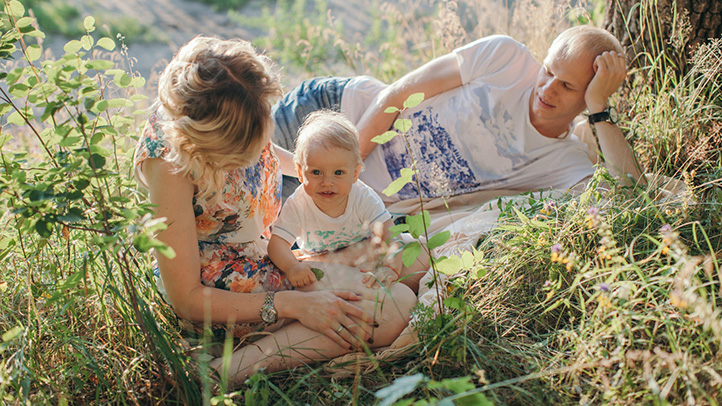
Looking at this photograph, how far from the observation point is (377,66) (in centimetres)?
496

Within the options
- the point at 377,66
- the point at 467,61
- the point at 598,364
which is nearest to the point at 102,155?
the point at 598,364

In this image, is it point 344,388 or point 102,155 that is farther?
point 344,388

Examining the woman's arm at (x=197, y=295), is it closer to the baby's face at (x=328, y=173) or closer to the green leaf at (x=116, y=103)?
the green leaf at (x=116, y=103)

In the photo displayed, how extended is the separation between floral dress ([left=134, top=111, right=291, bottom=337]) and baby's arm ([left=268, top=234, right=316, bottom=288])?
0.15 feet

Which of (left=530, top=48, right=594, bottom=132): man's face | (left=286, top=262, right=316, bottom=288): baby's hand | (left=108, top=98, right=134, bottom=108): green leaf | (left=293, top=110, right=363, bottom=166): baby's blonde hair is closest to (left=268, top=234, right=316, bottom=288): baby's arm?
(left=286, top=262, right=316, bottom=288): baby's hand

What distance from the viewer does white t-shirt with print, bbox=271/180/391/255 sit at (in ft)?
7.36

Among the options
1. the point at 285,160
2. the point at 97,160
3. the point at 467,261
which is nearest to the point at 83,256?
the point at 97,160

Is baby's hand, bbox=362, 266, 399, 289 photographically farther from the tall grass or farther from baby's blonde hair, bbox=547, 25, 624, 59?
baby's blonde hair, bbox=547, 25, 624, 59

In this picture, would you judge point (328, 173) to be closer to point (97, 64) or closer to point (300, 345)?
point (300, 345)

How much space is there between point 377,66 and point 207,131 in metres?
3.54

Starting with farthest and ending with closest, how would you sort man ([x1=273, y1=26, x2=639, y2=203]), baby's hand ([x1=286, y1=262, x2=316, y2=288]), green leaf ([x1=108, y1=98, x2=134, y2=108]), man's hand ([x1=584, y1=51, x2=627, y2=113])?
man ([x1=273, y1=26, x2=639, y2=203]) → man's hand ([x1=584, y1=51, x2=627, y2=113]) → baby's hand ([x1=286, y1=262, x2=316, y2=288]) → green leaf ([x1=108, y1=98, x2=134, y2=108])

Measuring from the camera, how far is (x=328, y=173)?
212 centimetres

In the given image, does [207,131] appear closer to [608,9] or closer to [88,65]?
[88,65]

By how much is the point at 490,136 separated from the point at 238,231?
4.79 feet
